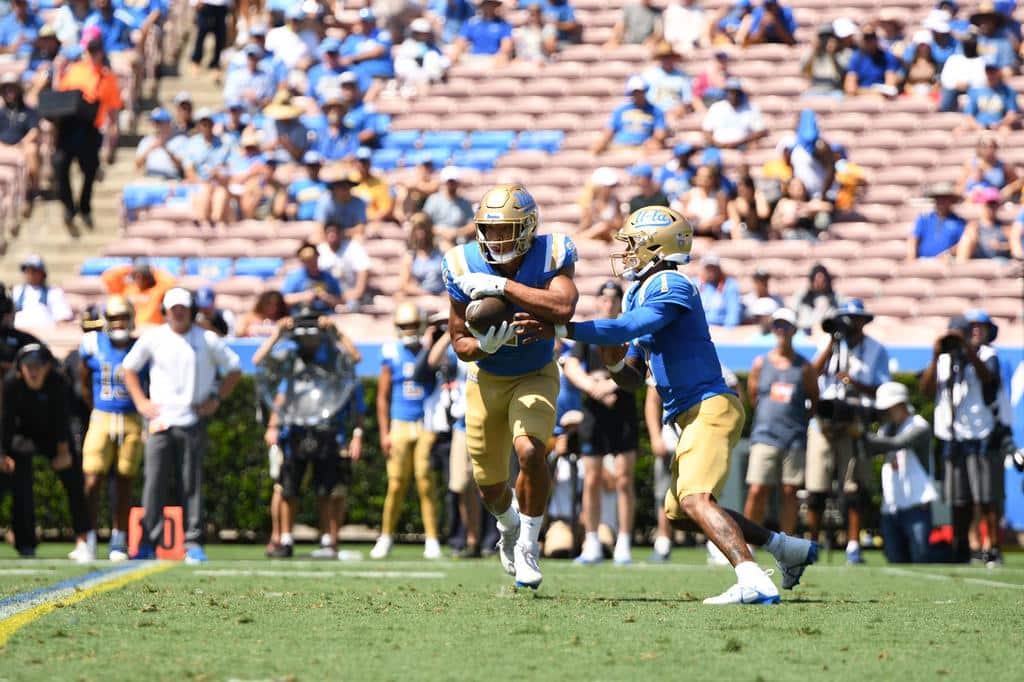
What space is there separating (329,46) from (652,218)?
15004 mm

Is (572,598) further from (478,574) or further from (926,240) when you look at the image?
(926,240)

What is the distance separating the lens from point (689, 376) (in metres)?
8.01

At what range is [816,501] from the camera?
13.9m

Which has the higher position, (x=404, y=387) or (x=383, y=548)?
(x=404, y=387)

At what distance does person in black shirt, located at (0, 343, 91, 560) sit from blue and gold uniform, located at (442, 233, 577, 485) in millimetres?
5561

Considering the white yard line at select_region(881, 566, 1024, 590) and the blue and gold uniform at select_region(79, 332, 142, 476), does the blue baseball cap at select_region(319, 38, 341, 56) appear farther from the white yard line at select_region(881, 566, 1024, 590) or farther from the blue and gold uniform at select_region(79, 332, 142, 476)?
the white yard line at select_region(881, 566, 1024, 590)

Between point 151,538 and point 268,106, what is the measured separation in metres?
10.0

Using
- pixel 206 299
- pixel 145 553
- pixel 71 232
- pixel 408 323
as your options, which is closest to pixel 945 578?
pixel 408 323

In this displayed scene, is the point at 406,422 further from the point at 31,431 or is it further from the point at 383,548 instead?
the point at 31,431

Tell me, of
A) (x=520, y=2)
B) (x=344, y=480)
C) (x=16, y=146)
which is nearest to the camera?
(x=344, y=480)

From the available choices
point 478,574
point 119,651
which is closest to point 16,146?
point 478,574

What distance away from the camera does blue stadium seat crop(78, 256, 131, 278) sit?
19.8 meters

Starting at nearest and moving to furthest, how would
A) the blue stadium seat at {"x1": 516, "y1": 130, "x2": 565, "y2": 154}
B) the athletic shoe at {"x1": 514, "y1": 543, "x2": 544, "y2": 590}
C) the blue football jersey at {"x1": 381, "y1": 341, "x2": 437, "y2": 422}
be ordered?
the athletic shoe at {"x1": 514, "y1": 543, "x2": 544, "y2": 590} < the blue football jersey at {"x1": 381, "y1": 341, "x2": 437, "y2": 422} < the blue stadium seat at {"x1": 516, "y1": 130, "x2": 565, "y2": 154}

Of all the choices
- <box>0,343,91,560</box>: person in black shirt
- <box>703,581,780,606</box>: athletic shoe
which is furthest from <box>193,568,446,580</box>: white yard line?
<box>703,581,780,606</box>: athletic shoe
